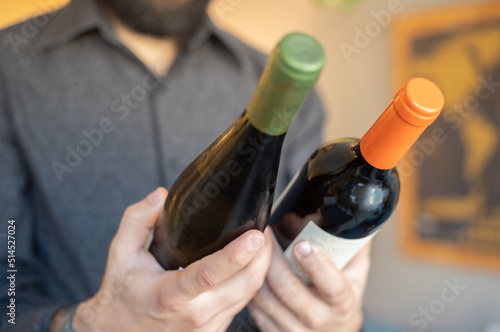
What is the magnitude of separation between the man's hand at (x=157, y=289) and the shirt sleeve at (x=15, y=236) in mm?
191

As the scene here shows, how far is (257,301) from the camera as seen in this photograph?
1.42 feet

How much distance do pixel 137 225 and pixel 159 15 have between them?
477 mm

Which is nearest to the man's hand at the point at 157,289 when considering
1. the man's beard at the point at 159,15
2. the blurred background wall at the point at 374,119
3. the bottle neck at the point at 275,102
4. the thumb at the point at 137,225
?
the thumb at the point at 137,225

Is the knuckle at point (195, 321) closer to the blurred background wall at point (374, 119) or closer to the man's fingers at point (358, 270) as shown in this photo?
the man's fingers at point (358, 270)

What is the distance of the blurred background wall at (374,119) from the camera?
111 centimetres

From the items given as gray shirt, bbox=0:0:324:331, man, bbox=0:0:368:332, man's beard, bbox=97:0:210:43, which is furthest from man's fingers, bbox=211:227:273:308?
man's beard, bbox=97:0:210:43

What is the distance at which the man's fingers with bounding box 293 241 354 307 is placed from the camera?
0.37 metres

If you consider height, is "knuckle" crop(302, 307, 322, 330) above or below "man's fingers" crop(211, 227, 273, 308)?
below

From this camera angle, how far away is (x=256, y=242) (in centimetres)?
31

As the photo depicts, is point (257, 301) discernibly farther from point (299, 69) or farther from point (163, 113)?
point (163, 113)

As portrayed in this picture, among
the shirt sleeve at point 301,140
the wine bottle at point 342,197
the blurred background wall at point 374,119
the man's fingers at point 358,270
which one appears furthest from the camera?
the blurred background wall at point 374,119

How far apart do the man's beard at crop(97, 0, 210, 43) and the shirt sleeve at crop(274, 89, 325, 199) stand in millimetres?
297

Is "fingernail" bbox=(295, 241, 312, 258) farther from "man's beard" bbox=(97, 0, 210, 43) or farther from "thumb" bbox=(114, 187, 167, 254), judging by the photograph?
"man's beard" bbox=(97, 0, 210, 43)

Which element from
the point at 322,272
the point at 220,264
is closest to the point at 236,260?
the point at 220,264
